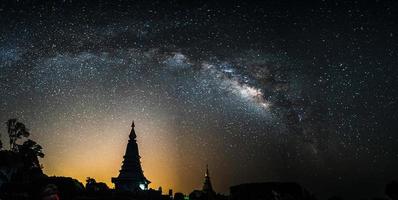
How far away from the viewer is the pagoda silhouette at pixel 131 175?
5400 cm

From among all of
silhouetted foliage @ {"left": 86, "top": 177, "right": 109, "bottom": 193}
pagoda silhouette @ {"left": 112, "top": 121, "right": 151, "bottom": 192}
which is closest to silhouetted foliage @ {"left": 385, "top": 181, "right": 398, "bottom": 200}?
silhouetted foliage @ {"left": 86, "top": 177, "right": 109, "bottom": 193}

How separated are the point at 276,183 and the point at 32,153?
27325 mm

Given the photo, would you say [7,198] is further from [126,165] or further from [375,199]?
[126,165]

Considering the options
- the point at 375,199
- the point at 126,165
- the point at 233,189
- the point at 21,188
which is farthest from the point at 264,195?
the point at 126,165

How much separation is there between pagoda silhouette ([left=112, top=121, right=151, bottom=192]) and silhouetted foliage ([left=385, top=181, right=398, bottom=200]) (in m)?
34.5

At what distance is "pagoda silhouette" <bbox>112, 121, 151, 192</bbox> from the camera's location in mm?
54000

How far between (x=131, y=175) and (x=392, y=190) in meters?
36.8

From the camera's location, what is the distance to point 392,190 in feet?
86.8

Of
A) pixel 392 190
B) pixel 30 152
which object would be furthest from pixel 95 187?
pixel 392 190

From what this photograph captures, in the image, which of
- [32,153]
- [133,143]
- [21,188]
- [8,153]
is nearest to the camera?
[21,188]

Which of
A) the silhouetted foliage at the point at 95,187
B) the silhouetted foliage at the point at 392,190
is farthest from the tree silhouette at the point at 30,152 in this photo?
the silhouetted foliage at the point at 392,190

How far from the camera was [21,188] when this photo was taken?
84.4 feet

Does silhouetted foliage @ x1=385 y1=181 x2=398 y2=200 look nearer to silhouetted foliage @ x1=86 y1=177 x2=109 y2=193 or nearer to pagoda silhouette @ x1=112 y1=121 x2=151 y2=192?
silhouetted foliage @ x1=86 y1=177 x2=109 y2=193

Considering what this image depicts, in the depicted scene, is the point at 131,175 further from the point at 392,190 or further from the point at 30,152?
the point at 392,190
